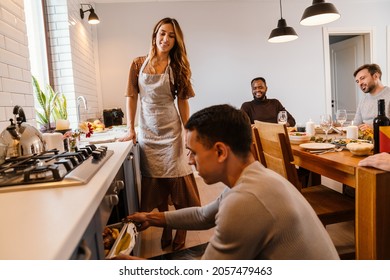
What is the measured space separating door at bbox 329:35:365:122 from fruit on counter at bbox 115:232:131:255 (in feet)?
14.0

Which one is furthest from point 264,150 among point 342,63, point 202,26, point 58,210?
point 342,63

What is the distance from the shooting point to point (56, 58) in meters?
2.43

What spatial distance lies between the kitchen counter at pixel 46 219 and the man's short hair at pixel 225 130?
27cm

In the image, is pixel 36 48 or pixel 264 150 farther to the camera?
pixel 36 48

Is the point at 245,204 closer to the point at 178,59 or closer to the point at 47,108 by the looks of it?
the point at 178,59

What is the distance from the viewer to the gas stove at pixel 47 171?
707 mm

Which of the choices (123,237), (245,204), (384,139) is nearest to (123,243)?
(123,237)

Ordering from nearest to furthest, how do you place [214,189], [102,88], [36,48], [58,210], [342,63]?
[58,210] < [36,48] < [214,189] < [102,88] < [342,63]

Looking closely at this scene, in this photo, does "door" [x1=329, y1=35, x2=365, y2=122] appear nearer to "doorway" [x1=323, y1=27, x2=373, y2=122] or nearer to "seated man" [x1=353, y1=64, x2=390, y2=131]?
"doorway" [x1=323, y1=27, x2=373, y2=122]

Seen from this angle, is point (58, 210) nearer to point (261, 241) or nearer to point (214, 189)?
point (261, 241)

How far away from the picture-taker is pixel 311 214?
0.64m

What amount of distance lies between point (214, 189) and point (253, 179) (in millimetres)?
2439

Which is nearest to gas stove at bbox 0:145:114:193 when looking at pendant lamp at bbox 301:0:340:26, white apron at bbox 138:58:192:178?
white apron at bbox 138:58:192:178

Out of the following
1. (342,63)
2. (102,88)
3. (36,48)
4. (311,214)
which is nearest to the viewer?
(311,214)
